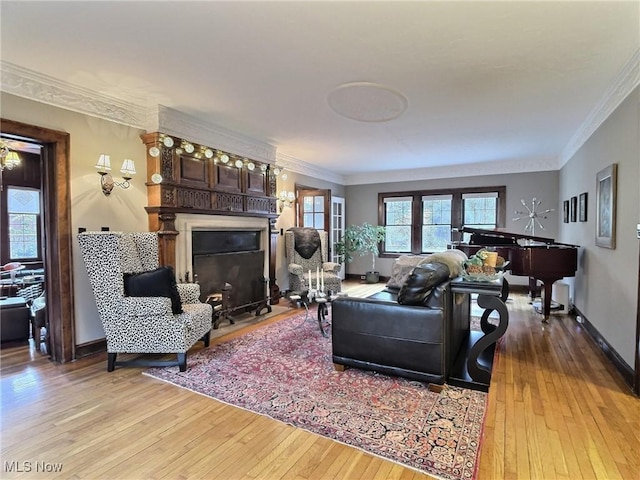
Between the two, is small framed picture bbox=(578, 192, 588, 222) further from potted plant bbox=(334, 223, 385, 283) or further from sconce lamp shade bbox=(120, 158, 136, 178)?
sconce lamp shade bbox=(120, 158, 136, 178)

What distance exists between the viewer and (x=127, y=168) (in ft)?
11.8

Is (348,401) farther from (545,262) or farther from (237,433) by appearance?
(545,262)

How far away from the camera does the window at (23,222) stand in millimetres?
5969

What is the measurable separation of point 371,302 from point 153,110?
315 cm

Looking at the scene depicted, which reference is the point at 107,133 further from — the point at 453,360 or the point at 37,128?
the point at 453,360

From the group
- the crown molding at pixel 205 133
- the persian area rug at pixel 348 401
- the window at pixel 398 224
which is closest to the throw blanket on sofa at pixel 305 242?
the crown molding at pixel 205 133

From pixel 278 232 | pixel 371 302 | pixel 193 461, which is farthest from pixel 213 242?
pixel 193 461

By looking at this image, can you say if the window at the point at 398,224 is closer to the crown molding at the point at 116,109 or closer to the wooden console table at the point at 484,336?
the crown molding at the point at 116,109

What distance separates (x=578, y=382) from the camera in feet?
9.60

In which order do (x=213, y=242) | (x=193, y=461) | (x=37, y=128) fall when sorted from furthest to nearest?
1. (x=213, y=242)
2. (x=37, y=128)
3. (x=193, y=461)

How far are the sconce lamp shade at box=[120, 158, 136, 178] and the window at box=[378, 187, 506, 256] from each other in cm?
591

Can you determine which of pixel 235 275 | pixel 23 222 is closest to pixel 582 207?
pixel 235 275

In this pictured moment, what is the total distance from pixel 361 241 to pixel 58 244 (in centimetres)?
585

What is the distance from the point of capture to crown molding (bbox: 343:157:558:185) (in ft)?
22.7
